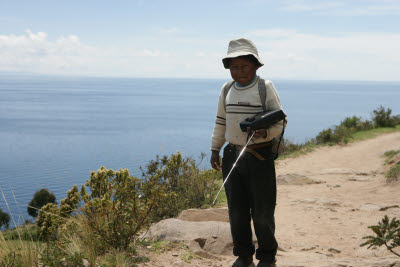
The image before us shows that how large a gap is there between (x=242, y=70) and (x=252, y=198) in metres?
1.20

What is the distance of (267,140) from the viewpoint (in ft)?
11.4

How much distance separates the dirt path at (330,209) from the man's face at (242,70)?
200 centimetres

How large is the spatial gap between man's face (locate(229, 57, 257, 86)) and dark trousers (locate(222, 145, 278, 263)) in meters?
0.64

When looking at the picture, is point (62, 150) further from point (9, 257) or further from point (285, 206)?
point (9, 257)

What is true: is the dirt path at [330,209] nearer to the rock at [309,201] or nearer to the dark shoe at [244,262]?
the rock at [309,201]

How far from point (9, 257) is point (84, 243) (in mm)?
678

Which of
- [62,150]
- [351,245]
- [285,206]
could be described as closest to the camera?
[351,245]

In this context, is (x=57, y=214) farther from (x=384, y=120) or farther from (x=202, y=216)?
(x=384, y=120)

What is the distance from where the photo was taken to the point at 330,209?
25.4 ft

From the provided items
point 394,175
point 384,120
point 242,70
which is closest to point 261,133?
point 242,70

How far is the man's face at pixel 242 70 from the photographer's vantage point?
3.50 m

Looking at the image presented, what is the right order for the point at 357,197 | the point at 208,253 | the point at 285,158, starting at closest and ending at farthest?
the point at 208,253 → the point at 357,197 → the point at 285,158

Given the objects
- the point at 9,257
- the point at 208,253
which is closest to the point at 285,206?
the point at 208,253

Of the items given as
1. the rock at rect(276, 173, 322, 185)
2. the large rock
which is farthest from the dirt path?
the large rock
